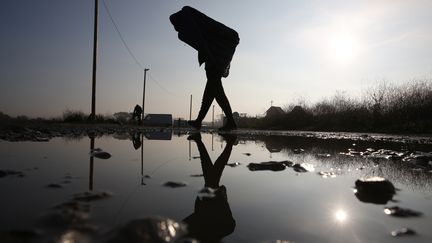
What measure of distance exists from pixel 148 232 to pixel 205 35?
23.1 feet

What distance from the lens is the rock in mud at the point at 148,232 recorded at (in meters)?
0.79

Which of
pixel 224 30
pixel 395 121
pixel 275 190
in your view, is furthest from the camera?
pixel 395 121

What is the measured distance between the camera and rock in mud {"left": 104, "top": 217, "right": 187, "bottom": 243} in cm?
79

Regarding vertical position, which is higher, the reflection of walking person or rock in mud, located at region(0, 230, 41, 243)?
rock in mud, located at region(0, 230, 41, 243)

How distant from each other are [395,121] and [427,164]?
17013mm

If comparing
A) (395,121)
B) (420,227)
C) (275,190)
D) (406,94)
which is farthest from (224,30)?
(406,94)

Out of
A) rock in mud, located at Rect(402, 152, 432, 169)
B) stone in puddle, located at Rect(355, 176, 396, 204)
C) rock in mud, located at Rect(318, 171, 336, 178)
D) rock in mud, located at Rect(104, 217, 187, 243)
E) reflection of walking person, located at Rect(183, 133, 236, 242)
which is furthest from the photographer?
rock in mud, located at Rect(402, 152, 432, 169)

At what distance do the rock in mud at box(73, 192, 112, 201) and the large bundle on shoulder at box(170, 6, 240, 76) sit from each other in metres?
6.27

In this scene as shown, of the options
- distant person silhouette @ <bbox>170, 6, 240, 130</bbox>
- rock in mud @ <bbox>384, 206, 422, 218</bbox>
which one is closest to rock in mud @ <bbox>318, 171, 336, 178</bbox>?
rock in mud @ <bbox>384, 206, 422, 218</bbox>

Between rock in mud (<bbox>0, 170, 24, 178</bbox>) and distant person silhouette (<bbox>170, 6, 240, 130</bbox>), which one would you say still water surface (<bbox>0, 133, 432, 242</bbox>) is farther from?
distant person silhouette (<bbox>170, 6, 240, 130</bbox>)

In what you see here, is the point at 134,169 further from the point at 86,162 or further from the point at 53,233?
the point at 53,233

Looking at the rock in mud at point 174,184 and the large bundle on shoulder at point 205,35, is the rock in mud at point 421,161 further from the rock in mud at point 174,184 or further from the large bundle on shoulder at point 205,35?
the large bundle on shoulder at point 205,35

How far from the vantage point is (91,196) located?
4.38ft

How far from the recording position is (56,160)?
250 cm
